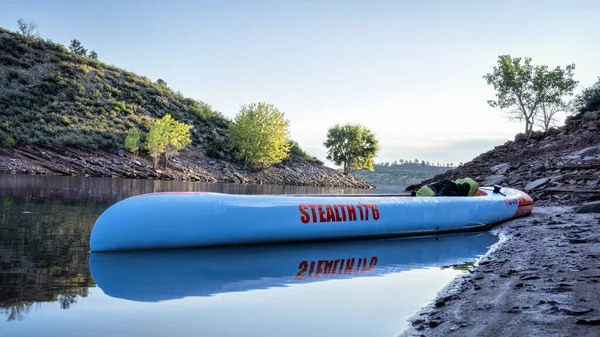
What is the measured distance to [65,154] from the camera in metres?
33.1

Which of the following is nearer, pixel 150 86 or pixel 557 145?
pixel 557 145

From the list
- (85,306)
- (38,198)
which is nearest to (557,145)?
(38,198)

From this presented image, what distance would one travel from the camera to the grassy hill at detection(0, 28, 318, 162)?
36.8 metres

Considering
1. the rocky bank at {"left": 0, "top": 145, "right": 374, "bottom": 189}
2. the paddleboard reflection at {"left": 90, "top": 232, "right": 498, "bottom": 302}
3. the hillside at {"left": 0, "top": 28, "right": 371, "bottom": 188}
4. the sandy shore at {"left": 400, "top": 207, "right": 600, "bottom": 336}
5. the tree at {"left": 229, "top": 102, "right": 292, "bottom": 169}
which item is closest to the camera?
the sandy shore at {"left": 400, "top": 207, "right": 600, "bottom": 336}

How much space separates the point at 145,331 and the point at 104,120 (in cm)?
4368

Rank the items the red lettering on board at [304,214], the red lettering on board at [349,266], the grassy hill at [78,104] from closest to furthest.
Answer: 1. the red lettering on board at [349,266]
2. the red lettering on board at [304,214]
3. the grassy hill at [78,104]

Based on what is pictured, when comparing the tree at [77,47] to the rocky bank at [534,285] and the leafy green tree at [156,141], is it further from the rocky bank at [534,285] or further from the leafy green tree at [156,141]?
the rocky bank at [534,285]

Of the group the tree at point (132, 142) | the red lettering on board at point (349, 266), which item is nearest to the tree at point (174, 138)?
the tree at point (132, 142)

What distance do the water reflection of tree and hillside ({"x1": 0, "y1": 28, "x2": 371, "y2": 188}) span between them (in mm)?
20065

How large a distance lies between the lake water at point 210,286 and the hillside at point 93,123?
23.7 metres

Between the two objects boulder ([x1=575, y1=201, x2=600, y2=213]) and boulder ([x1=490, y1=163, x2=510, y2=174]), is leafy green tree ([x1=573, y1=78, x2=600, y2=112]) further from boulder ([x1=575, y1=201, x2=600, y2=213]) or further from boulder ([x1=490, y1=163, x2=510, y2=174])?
boulder ([x1=575, y1=201, x2=600, y2=213])

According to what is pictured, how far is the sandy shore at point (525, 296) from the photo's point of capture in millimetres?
3332

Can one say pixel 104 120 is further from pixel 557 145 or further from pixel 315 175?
pixel 557 145

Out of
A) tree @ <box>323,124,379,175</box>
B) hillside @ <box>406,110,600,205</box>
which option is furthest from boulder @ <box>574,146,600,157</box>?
tree @ <box>323,124,379,175</box>
